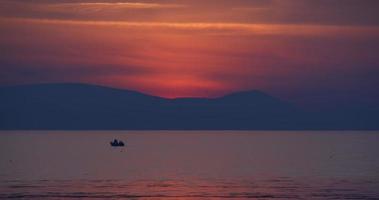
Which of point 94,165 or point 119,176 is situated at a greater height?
point 94,165

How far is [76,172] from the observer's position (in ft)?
352

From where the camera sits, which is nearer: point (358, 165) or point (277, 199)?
point (277, 199)

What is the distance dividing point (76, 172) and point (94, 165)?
1713cm

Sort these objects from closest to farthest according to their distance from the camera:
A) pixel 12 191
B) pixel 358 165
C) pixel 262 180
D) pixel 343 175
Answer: pixel 12 191
pixel 262 180
pixel 343 175
pixel 358 165

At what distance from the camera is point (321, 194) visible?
75.4 m

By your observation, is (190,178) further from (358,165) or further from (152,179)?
(358,165)

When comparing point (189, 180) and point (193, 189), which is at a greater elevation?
point (189, 180)

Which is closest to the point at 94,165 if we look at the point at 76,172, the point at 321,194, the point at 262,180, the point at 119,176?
the point at 76,172

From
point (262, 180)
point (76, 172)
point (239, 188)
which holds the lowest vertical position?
point (239, 188)

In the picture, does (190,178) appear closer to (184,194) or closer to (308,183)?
(308,183)

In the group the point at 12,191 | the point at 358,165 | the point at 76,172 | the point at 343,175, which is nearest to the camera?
the point at 12,191

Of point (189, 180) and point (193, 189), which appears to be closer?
point (193, 189)

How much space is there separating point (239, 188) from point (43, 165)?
48054 millimetres

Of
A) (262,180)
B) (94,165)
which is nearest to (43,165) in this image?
(94,165)
